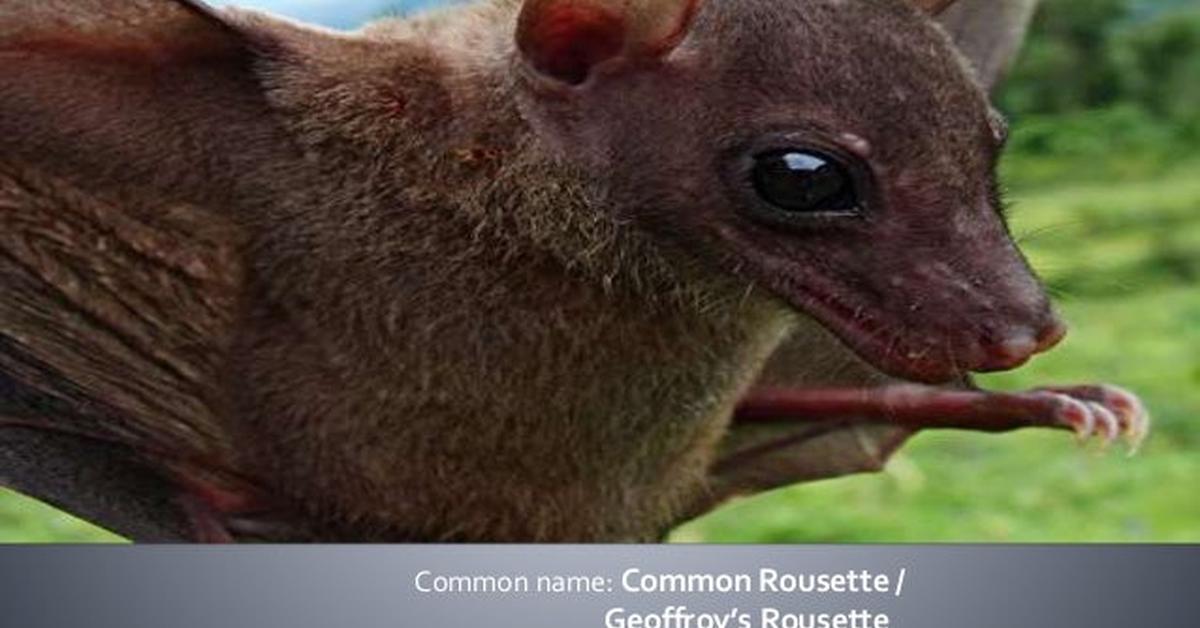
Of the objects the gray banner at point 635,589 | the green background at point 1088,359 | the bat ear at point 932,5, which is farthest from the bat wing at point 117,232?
the bat ear at point 932,5

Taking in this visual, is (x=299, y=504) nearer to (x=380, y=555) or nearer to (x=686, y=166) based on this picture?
(x=380, y=555)

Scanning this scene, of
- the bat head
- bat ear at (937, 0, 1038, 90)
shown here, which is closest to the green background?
bat ear at (937, 0, 1038, 90)

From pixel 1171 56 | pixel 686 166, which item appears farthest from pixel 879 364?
pixel 1171 56

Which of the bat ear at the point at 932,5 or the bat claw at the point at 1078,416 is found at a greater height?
the bat ear at the point at 932,5

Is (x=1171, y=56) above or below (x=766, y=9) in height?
above

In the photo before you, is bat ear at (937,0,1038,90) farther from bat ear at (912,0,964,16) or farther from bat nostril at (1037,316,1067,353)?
bat nostril at (1037,316,1067,353)

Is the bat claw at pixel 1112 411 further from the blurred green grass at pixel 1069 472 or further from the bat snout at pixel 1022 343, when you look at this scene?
the blurred green grass at pixel 1069 472
